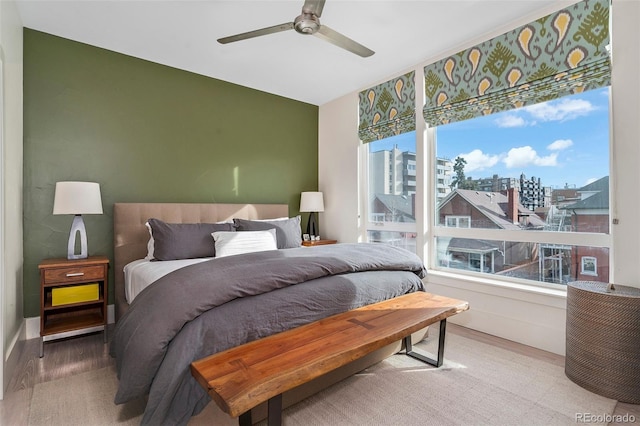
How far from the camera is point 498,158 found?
3.09 meters

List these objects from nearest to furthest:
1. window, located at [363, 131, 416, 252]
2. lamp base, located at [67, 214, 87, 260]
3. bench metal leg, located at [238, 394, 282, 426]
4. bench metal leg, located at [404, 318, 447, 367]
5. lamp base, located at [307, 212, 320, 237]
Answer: bench metal leg, located at [238, 394, 282, 426]
bench metal leg, located at [404, 318, 447, 367]
lamp base, located at [67, 214, 87, 260]
window, located at [363, 131, 416, 252]
lamp base, located at [307, 212, 320, 237]

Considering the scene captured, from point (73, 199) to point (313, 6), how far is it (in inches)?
95.0

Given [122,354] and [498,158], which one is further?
[498,158]

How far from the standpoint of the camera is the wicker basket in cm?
195

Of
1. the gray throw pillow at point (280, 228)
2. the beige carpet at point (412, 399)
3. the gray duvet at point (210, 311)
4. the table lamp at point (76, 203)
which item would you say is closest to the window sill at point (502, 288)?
the beige carpet at point (412, 399)

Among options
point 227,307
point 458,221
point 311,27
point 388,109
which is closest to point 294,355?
point 227,307

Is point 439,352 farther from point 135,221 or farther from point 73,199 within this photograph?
point 73,199

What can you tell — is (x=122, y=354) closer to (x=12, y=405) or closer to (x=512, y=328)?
(x=12, y=405)

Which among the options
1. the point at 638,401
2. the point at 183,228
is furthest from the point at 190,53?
the point at 638,401

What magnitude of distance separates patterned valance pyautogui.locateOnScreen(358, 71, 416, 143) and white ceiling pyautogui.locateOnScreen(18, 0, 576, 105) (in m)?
0.20

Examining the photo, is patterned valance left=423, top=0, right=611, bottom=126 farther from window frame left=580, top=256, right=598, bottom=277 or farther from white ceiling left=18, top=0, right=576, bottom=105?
window frame left=580, top=256, right=598, bottom=277

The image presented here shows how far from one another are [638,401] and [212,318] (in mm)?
2502

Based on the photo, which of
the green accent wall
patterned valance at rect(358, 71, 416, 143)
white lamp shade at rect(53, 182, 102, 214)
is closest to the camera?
white lamp shade at rect(53, 182, 102, 214)

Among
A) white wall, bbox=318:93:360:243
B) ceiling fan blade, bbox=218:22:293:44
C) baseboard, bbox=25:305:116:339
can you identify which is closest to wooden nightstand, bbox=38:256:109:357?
baseboard, bbox=25:305:116:339
